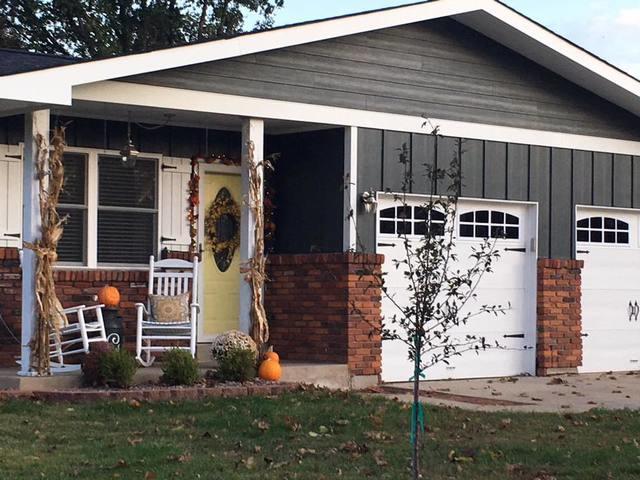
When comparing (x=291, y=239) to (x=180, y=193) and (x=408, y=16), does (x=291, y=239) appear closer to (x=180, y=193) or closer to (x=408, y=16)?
(x=180, y=193)

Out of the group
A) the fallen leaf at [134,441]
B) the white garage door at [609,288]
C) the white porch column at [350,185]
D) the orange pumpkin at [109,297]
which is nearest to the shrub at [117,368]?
the orange pumpkin at [109,297]

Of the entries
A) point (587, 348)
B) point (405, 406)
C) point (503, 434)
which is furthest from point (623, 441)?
point (587, 348)

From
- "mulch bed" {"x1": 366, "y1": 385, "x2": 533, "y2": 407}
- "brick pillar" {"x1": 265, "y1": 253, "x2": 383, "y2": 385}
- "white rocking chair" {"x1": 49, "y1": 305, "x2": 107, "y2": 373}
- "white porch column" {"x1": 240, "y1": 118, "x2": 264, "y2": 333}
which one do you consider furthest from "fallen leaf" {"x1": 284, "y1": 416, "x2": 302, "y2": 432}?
"brick pillar" {"x1": 265, "y1": 253, "x2": 383, "y2": 385}

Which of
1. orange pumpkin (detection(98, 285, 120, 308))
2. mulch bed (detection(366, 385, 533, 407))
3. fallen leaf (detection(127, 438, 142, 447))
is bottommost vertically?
mulch bed (detection(366, 385, 533, 407))

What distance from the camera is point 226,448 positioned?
370 inches

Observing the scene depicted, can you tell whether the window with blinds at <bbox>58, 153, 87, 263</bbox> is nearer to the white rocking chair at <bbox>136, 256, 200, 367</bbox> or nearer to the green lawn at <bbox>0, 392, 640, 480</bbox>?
the white rocking chair at <bbox>136, 256, 200, 367</bbox>

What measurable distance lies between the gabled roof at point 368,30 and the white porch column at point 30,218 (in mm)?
713

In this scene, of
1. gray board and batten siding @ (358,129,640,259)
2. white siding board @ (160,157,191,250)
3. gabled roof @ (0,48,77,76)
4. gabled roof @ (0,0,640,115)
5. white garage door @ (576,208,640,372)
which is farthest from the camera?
white garage door @ (576,208,640,372)

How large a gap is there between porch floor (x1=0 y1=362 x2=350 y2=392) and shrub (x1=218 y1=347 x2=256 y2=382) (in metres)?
0.50

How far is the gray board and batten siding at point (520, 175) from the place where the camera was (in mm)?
14242

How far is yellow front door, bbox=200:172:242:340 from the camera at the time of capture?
15008 millimetres

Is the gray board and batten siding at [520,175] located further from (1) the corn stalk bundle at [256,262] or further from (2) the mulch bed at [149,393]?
(2) the mulch bed at [149,393]

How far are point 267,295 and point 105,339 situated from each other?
241 cm

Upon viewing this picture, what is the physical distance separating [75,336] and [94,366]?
1.83 meters
